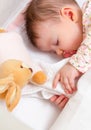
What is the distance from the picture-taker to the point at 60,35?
1.17m

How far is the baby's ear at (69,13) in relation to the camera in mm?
1193

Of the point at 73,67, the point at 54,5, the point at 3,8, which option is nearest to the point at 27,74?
the point at 73,67

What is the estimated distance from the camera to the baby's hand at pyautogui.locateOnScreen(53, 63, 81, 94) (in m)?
1.02

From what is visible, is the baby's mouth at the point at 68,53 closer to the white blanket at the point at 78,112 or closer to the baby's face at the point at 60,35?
the baby's face at the point at 60,35

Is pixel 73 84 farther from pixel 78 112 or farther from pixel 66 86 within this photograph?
pixel 78 112

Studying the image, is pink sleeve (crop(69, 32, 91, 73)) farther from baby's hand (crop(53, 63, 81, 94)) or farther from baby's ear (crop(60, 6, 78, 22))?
baby's ear (crop(60, 6, 78, 22))

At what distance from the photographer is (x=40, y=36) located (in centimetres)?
118

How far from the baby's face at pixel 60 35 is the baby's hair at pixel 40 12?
0.07 feet

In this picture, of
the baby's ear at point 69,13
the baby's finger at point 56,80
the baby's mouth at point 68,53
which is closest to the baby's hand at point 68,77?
the baby's finger at point 56,80

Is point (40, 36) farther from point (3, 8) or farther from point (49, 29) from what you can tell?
point (3, 8)

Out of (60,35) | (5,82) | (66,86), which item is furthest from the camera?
(60,35)

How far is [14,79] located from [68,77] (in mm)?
195

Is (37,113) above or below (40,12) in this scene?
below

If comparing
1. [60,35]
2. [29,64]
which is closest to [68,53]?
[60,35]
